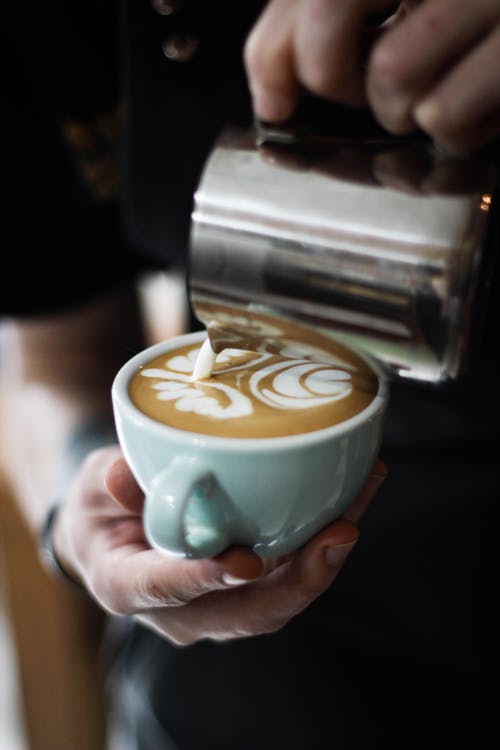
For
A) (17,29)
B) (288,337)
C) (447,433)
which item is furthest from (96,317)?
(288,337)

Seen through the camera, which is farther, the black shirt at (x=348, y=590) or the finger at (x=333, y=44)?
the black shirt at (x=348, y=590)

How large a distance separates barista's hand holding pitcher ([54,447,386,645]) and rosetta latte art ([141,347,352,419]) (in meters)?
0.04

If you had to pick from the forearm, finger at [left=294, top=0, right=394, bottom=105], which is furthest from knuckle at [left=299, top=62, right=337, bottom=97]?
the forearm

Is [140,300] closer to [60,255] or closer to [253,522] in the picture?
[60,255]

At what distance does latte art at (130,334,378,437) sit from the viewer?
0.32 meters

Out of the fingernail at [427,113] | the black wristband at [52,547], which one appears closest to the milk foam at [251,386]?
the fingernail at [427,113]

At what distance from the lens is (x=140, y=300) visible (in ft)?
3.02

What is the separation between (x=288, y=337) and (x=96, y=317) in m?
0.62

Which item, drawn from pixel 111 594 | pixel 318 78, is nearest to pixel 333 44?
pixel 318 78

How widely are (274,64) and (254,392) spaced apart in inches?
6.0

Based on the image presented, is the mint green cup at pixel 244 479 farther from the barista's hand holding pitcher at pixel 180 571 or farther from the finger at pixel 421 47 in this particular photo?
the finger at pixel 421 47

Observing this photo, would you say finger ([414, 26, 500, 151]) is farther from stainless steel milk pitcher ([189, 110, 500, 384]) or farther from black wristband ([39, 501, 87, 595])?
black wristband ([39, 501, 87, 595])

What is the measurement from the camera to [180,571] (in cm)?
33

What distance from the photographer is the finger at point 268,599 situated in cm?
32
